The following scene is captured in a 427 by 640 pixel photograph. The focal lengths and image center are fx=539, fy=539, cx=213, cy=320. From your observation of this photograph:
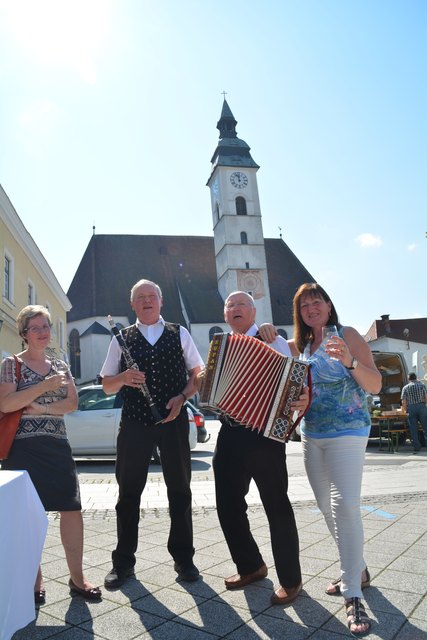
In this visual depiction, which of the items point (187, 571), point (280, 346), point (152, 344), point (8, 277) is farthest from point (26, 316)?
point (8, 277)

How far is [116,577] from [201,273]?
4862cm

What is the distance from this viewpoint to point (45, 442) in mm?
3521

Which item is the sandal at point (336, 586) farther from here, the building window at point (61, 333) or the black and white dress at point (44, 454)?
the building window at point (61, 333)

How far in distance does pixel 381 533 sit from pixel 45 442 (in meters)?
3.14

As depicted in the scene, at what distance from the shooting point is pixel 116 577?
376 cm

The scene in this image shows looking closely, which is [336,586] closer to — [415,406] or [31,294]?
[415,406]

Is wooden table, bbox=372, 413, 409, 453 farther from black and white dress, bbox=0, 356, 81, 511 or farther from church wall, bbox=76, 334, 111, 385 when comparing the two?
church wall, bbox=76, 334, 111, 385

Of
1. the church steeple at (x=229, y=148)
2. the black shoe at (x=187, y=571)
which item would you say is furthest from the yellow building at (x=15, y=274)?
the church steeple at (x=229, y=148)

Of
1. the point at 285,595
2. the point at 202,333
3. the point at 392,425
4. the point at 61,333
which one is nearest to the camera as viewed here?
the point at 285,595

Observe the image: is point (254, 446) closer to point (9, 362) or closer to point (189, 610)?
point (189, 610)

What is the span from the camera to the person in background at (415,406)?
1254 centimetres

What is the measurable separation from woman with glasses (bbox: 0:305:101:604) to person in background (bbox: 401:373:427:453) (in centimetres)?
1054

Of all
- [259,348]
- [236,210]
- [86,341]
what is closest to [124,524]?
[259,348]

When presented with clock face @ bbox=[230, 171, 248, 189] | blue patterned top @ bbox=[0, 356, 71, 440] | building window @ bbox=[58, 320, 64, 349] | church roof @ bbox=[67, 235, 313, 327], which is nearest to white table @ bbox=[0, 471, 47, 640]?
blue patterned top @ bbox=[0, 356, 71, 440]
